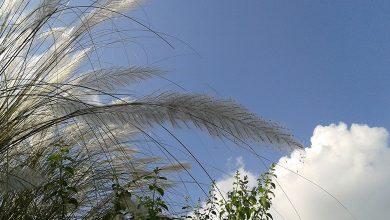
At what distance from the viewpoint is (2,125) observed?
104 inches

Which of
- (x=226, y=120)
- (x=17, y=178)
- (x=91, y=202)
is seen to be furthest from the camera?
(x=91, y=202)

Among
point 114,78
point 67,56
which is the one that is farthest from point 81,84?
point 67,56

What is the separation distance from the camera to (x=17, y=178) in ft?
6.59

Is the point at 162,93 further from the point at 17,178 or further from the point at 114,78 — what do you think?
the point at 17,178

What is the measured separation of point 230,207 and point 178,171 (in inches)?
15.2

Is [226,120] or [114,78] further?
[114,78]

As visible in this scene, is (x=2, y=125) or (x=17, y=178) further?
(x=2, y=125)

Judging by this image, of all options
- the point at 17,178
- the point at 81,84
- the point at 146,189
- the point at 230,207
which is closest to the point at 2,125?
the point at 81,84

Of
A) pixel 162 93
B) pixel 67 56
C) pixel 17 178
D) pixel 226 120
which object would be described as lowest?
pixel 17 178

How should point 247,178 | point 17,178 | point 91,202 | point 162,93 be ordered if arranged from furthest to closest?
point 247,178, point 91,202, point 162,93, point 17,178

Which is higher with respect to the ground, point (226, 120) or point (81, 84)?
point (81, 84)

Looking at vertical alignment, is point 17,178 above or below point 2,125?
below

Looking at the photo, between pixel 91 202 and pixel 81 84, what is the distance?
74cm

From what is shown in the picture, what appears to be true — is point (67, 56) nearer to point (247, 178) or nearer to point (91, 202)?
point (91, 202)
